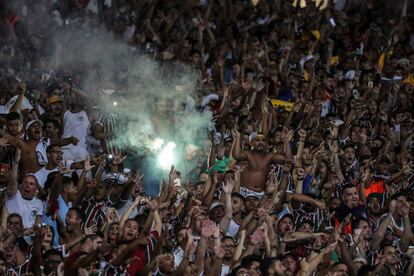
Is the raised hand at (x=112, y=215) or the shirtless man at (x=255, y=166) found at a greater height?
the raised hand at (x=112, y=215)

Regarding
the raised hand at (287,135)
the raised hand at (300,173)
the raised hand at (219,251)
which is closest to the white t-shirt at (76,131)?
the raised hand at (287,135)

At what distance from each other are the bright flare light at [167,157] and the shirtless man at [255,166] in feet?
3.15

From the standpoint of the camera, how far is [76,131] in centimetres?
1108

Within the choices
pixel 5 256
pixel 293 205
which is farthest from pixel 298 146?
pixel 5 256

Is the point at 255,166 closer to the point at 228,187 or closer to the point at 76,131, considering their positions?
the point at 228,187

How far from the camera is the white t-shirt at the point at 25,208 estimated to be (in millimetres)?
9133

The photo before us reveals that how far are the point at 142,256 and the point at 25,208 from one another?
4.72ft

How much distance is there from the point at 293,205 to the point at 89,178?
2248 millimetres

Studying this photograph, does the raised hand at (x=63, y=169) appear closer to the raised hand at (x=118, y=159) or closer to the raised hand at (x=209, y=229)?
the raised hand at (x=118, y=159)

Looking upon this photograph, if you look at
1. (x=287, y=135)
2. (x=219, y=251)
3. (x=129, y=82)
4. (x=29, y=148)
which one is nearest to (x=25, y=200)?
(x=29, y=148)

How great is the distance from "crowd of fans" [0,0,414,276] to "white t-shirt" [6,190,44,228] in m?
0.01

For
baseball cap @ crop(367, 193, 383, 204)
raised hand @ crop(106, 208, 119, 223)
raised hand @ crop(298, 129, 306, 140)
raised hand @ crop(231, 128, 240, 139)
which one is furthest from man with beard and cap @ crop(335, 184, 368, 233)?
raised hand @ crop(106, 208, 119, 223)

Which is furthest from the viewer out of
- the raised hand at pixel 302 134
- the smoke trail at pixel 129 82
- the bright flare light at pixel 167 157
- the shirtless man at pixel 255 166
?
the smoke trail at pixel 129 82

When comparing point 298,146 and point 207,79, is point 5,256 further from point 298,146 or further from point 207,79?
point 207,79
